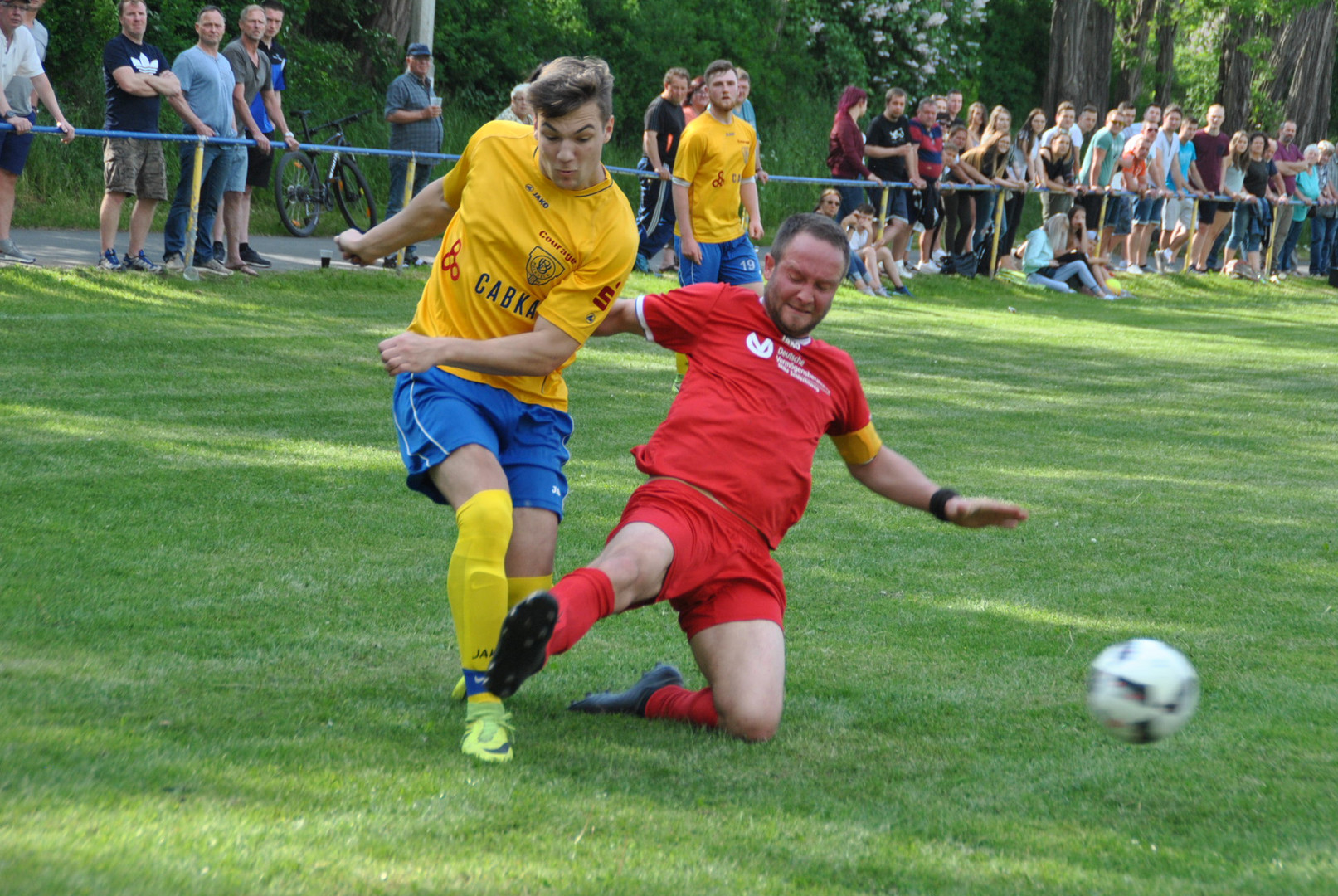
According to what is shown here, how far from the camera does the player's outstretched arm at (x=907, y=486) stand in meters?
4.59

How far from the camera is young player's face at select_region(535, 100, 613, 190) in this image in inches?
166

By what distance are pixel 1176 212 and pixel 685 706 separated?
19.3m

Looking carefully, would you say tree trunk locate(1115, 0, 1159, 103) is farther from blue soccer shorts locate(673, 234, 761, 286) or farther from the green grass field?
the green grass field

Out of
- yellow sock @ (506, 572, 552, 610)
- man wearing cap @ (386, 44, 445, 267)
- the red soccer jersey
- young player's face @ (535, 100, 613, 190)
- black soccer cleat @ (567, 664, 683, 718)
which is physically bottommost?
black soccer cleat @ (567, 664, 683, 718)

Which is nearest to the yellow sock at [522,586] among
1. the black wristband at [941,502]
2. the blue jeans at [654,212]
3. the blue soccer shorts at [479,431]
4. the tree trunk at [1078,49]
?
the blue soccer shorts at [479,431]

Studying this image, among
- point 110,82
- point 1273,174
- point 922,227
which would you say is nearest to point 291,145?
Answer: point 110,82

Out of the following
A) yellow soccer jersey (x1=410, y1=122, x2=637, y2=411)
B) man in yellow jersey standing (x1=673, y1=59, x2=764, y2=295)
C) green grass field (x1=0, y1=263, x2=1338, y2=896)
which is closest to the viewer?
green grass field (x1=0, y1=263, x2=1338, y2=896)

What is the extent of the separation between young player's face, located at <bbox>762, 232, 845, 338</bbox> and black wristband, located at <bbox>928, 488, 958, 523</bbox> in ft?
2.31

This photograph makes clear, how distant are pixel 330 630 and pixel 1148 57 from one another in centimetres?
3738

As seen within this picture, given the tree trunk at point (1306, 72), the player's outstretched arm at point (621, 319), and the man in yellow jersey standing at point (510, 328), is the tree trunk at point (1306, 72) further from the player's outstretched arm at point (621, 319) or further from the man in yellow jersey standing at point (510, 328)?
the man in yellow jersey standing at point (510, 328)

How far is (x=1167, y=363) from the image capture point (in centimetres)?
1402

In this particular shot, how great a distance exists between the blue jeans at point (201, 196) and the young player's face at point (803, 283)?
8309 mm

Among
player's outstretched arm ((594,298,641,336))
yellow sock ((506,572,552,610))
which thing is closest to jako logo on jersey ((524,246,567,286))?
player's outstretched arm ((594,298,641,336))

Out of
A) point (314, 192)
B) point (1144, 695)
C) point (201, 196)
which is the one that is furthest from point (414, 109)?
point (1144, 695)
